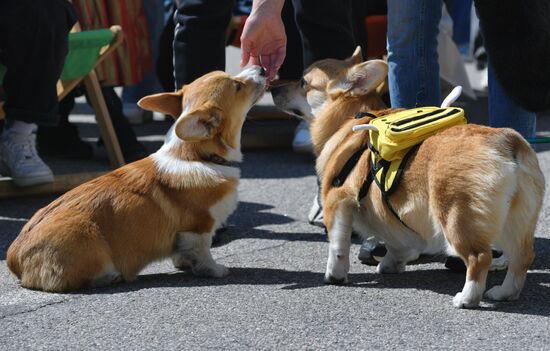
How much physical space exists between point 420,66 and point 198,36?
1.01 m

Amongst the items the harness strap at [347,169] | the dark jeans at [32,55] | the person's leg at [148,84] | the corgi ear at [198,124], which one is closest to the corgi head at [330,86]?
the harness strap at [347,169]

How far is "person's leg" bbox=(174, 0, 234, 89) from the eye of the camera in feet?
13.8

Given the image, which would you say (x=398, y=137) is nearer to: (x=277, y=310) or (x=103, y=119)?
(x=277, y=310)

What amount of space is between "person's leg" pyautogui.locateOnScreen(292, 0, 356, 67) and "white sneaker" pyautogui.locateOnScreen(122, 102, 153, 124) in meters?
2.92

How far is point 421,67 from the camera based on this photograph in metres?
3.94

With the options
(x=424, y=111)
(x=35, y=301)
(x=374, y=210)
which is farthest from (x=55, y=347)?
(x=424, y=111)

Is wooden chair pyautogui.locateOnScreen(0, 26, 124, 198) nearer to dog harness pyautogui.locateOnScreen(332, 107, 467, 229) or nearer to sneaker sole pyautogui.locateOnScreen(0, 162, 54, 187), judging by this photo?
sneaker sole pyautogui.locateOnScreen(0, 162, 54, 187)

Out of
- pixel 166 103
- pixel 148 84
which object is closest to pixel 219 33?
pixel 166 103

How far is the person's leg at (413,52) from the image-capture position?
388 centimetres

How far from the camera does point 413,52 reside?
3.93 metres

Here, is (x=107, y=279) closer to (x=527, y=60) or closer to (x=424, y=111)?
(x=424, y=111)

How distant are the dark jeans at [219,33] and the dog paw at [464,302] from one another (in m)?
1.58

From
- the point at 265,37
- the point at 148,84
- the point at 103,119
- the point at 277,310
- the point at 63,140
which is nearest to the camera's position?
the point at 277,310

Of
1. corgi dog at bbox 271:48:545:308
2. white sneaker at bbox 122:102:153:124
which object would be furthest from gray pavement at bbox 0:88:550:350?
white sneaker at bbox 122:102:153:124
